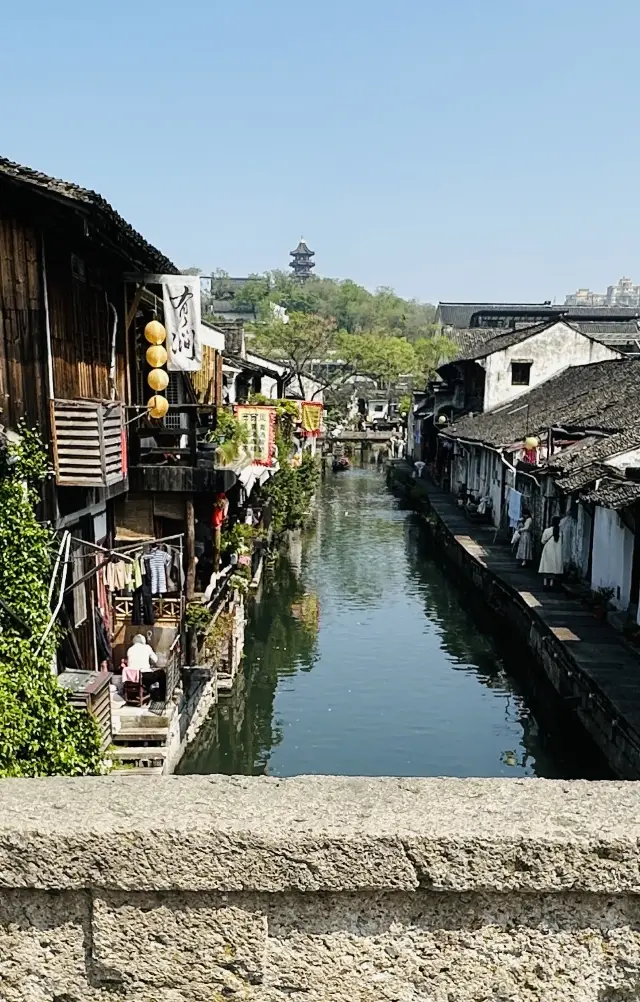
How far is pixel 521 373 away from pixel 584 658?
83.8 ft

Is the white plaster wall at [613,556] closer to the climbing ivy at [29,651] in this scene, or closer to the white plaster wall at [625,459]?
the white plaster wall at [625,459]

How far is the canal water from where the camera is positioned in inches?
550

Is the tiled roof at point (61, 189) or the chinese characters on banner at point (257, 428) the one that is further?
the chinese characters on banner at point (257, 428)

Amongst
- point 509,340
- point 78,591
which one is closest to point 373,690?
point 78,591

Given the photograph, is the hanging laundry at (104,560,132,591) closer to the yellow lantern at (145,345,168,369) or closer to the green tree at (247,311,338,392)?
the yellow lantern at (145,345,168,369)

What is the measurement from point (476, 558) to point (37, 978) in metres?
22.4

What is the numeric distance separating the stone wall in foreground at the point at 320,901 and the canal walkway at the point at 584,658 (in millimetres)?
9386

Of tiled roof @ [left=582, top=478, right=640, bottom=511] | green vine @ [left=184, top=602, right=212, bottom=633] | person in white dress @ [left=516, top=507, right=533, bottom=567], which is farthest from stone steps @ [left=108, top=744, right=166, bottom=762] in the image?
person in white dress @ [left=516, top=507, right=533, bottom=567]

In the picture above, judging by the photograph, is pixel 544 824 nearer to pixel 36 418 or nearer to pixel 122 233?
pixel 36 418

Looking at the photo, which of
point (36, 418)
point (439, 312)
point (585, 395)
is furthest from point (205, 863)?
point (439, 312)

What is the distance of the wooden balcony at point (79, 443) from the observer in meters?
9.94

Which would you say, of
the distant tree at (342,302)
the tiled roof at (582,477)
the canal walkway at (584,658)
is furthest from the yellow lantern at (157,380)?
the distant tree at (342,302)

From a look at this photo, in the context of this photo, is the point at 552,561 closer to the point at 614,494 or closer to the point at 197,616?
the point at 614,494

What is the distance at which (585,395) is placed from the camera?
27.6 meters
